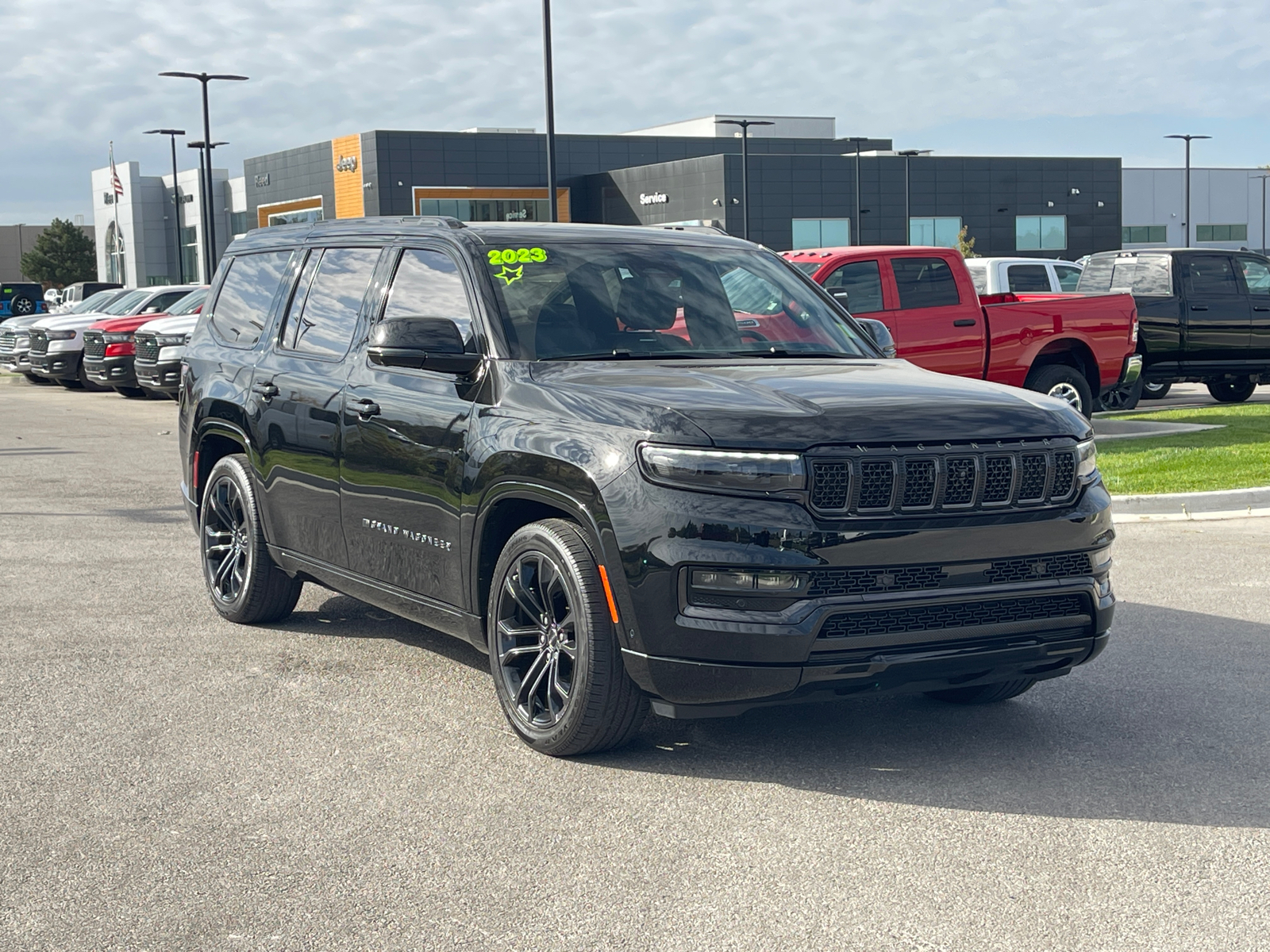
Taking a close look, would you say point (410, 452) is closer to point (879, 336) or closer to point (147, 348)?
point (879, 336)

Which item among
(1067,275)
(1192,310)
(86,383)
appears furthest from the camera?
(86,383)

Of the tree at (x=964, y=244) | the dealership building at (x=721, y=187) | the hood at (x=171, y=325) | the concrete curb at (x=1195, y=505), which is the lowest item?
the concrete curb at (x=1195, y=505)

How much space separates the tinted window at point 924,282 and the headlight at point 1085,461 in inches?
410

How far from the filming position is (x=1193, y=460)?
13602 mm

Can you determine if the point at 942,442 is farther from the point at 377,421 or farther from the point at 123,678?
the point at 123,678

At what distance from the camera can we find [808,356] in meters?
6.15

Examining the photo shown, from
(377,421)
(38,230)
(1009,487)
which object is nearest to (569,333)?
(377,421)

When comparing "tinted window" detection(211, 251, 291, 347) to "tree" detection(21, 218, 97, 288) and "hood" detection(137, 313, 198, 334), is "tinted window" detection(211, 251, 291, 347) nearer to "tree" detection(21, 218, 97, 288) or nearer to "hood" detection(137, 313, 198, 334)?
"hood" detection(137, 313, 198, 334)

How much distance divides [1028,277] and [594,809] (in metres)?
19.7

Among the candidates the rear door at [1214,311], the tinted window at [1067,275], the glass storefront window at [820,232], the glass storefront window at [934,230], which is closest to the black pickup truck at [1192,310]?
the rear door at [1214,311]

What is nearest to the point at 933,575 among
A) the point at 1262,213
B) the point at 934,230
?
the point at 934,230

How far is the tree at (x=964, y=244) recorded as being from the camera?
250 ft

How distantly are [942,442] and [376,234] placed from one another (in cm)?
296

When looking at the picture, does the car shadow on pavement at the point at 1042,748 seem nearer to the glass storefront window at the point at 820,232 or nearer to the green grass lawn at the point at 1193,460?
the green grass lawn at the point at 1193,460
